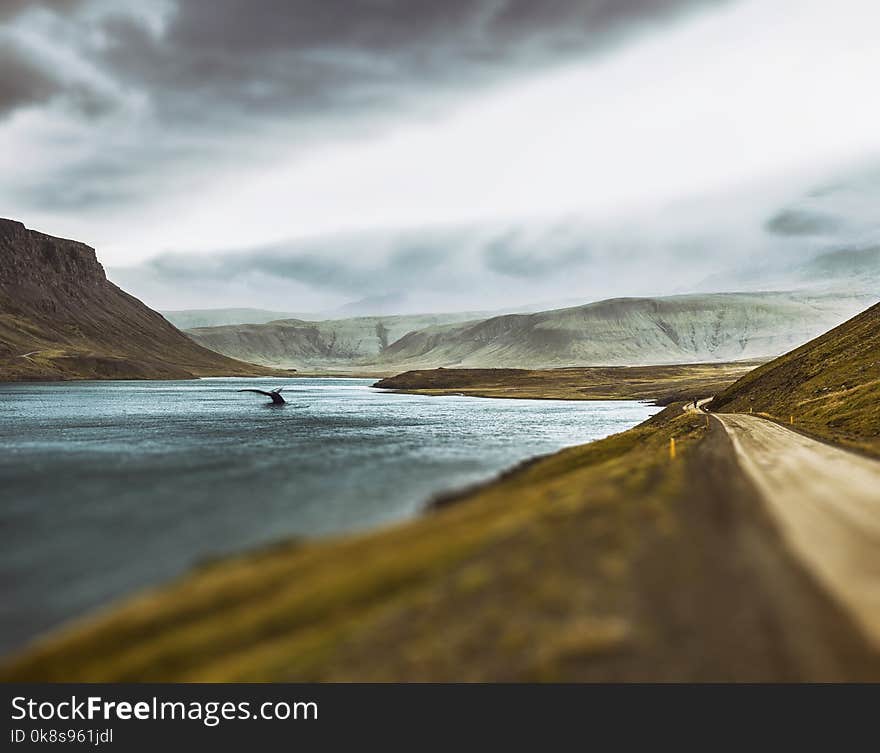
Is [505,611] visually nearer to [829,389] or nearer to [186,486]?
[186,486]

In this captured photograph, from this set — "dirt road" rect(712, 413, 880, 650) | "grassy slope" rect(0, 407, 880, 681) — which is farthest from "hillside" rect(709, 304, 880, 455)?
"grassy slope" rect(0, 407, 880, 681)

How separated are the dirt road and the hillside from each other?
5928 mm

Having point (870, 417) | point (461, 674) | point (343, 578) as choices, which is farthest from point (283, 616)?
point (870, 417)

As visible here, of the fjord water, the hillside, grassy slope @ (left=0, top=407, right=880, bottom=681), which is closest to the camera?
grassy slope @ (left=0, top=407, right=880, bottom=681)

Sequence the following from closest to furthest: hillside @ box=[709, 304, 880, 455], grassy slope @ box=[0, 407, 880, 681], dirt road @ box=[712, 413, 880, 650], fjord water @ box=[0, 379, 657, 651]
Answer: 1. grassy slope @ box=[0, 407, 880, 681]
2. dirt road @ box=[712, 413, 880, 650]
3. fjord water @ box=[0, 379, 657, 651]
4. hillside @ box=[709, 304, 880, 455]

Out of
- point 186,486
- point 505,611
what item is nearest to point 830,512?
point 505,611

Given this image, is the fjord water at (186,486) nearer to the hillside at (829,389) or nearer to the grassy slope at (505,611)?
the grassy slope at (505,611)

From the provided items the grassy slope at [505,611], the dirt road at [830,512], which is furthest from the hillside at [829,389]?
the grassy slope at [505,611]

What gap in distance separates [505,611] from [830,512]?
47.9 feet

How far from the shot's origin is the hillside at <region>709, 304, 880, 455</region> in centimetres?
5123

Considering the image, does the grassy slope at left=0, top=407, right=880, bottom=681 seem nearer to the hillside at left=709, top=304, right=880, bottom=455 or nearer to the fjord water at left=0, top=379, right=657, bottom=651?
the fjord water at left=0, top=379, right=657, bottom=651

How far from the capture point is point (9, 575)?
25.5 metres

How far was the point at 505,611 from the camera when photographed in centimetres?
1432
